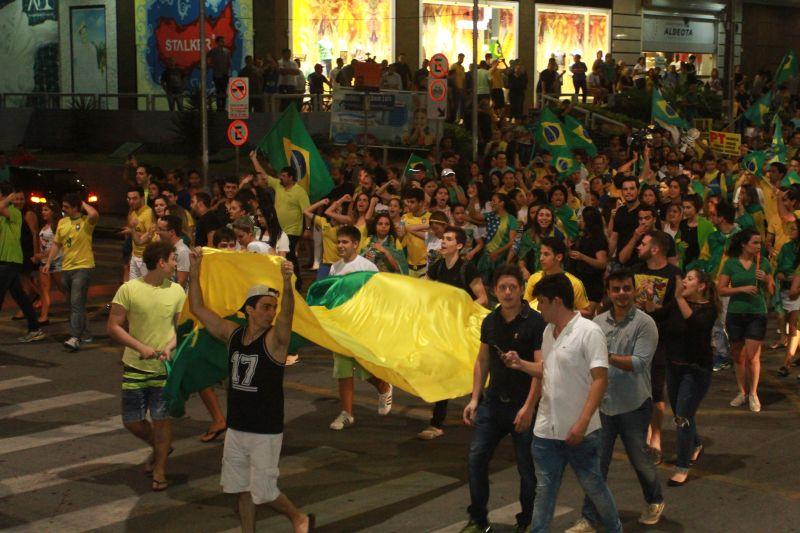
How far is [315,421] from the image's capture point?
11266mm

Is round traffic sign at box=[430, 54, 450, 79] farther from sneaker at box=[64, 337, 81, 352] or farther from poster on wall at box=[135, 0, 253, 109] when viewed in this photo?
poster on wall at box=[135, 0, 253, 109]

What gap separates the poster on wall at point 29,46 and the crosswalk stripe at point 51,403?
2773 cm

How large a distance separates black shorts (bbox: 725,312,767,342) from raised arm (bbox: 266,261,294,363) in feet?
17.5

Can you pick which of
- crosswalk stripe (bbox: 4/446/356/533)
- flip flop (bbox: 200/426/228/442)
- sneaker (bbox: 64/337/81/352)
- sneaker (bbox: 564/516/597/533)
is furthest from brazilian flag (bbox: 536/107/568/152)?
sneaker (bbox: 564/516/597/533)

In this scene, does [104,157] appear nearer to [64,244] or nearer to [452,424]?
[64,244]

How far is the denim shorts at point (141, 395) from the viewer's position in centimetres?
929

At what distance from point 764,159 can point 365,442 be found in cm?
1228

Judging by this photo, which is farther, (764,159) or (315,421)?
(764,159)

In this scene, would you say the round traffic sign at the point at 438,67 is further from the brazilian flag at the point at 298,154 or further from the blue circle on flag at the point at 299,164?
the blue circle on flag at the point at 299,164

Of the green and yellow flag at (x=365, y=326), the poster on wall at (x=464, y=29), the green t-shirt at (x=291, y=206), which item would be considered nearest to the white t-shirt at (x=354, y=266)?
the green and yellow flag at (x=365, y=326)

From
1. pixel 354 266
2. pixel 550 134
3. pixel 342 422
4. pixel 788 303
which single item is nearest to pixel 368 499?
pixel 342 422

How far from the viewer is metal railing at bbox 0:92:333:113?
30.7 metres

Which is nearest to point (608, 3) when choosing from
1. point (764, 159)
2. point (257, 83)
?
point (257, 83)

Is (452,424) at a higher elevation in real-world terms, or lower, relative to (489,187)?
lower
